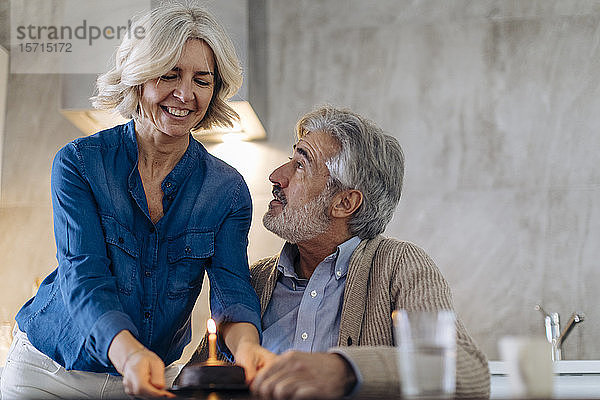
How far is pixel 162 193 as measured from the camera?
4.85 ft

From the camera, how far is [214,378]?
966mm

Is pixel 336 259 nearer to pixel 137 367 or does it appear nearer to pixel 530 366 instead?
pixel 137 367

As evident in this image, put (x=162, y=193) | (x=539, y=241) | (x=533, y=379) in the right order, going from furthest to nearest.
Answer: (x=539, y=241) → (x=162, y=193) → (x=533, y=379)

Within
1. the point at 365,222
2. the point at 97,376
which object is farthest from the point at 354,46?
the point at 97,376

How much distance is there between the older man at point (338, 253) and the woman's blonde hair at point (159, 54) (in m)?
0.30

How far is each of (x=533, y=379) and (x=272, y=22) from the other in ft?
8.60

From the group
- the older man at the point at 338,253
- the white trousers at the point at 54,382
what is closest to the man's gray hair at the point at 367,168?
the older man at the point at 338,253

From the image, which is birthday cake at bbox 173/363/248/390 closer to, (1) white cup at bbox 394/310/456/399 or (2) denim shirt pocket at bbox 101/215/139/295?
(1) white cup at bbox 394/310/456/399

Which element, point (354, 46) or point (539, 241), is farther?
point (354, 46)

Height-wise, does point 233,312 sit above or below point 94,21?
below

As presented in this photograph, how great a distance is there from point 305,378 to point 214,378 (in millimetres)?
171

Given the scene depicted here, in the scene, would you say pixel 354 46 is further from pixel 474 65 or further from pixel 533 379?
pixel 533 379

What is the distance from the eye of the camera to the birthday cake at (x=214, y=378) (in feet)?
3.16

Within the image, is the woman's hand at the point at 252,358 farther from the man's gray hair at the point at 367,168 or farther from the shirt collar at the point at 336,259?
the man's gray hair at the point at 367,168
